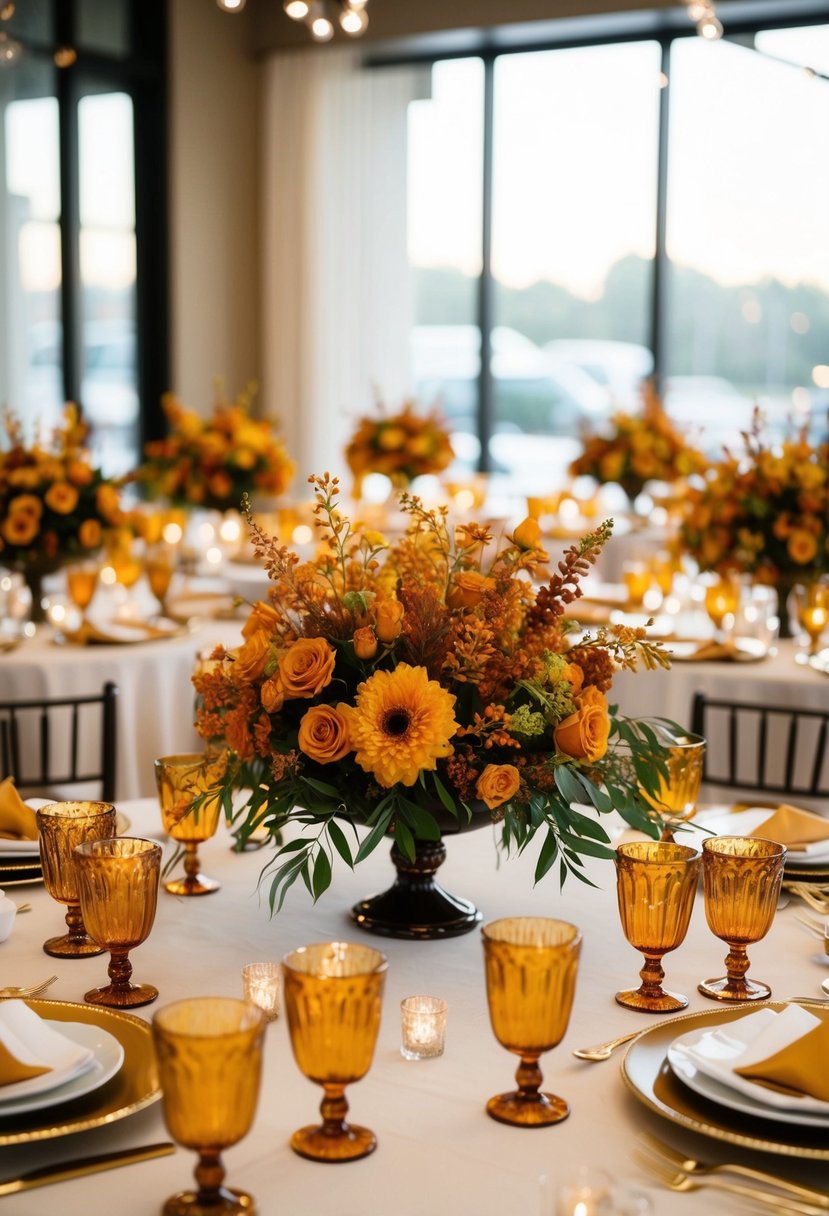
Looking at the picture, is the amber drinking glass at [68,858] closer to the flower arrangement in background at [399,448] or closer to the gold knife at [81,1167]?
the gold knife at [81,1167]

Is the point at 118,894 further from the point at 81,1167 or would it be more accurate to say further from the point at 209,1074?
the point at 209,1074

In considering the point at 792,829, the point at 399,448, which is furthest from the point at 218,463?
the point at 792,829

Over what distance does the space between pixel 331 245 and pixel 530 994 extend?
843cm

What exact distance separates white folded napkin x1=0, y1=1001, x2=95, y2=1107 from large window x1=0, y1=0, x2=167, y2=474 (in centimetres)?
633

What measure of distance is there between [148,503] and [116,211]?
6.39 ft

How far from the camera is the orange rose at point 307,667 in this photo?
5.31 feet

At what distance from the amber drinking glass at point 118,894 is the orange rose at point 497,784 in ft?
1.17

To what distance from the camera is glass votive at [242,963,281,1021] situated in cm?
155

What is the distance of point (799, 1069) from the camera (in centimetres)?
126

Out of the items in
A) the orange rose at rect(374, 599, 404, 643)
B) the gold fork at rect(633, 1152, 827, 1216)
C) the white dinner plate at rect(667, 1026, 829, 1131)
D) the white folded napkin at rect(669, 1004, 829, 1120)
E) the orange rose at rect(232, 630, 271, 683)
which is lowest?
the gold fork at rect(633, 1152, 827, 1216)

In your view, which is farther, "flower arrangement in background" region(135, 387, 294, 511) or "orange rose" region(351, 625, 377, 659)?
"flower arrangement in background" region(135, 387, 294, 511)

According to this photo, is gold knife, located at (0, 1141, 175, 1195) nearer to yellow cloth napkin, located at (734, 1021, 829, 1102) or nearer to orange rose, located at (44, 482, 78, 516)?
yellow cloth napkin, located at (734, 1021, 829, 1102)

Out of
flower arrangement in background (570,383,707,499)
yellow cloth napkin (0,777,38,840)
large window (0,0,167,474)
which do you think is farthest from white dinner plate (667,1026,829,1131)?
large window (0,0,167,474)

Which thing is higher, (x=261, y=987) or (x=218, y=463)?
(x=218, y=463)
